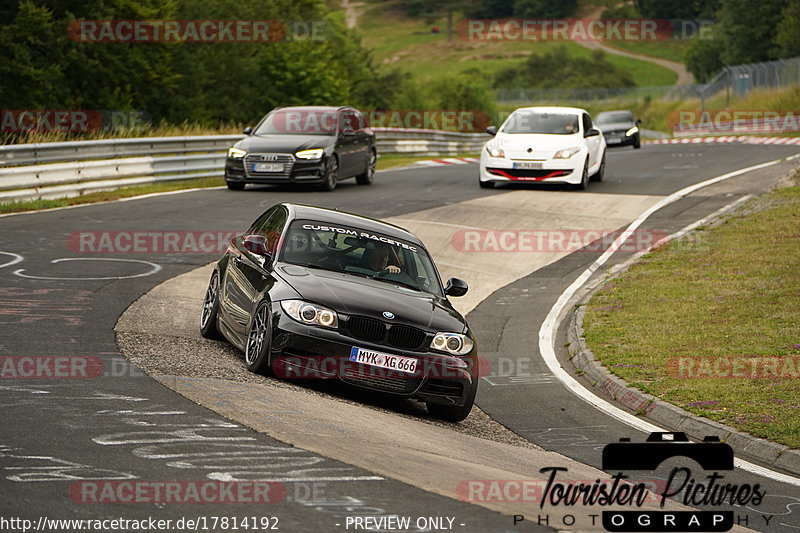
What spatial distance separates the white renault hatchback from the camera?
24531 millimetres

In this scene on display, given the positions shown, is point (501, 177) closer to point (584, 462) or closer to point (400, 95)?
point (584, 462)

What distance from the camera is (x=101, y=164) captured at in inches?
933

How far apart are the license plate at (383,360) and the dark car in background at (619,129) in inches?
1381

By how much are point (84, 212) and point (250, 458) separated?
577 inches

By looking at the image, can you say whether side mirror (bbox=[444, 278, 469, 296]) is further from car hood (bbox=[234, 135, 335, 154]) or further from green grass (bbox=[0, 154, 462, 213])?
car hood (bbox=[234, 135, 335, 154])

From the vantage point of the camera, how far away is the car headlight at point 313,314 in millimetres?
9250

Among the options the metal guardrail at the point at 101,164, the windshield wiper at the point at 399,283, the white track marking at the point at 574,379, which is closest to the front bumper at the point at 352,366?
the windshield wiper at the point at 399,283

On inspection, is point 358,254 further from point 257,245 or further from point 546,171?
Result: point 546,171

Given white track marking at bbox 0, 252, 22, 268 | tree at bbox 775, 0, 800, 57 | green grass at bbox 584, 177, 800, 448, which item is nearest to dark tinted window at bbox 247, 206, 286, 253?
green grass at bbox 584, 177, 800, 448

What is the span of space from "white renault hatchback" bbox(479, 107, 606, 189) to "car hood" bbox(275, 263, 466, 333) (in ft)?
48.2

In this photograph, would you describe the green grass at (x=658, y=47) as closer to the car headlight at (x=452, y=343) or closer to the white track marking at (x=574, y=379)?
the white track marking at (x=574, y=379)

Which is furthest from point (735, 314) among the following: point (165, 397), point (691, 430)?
point (165, 397)

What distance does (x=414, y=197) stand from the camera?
963 inches
